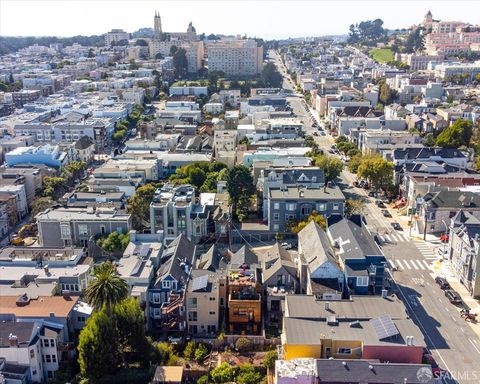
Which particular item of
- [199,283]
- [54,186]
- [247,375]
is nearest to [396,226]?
[199,283]

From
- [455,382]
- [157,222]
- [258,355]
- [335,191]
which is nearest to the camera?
[455,382]

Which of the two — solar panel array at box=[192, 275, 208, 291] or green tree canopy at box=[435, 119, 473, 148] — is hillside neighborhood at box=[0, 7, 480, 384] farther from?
solar panel array at box=[192, 275, 208, 291]

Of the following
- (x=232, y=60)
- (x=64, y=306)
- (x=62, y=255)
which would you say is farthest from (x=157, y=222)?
(x=232, y=60)

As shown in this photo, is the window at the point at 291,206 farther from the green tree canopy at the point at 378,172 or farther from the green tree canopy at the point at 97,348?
the green tree canopy at the point at 97,348

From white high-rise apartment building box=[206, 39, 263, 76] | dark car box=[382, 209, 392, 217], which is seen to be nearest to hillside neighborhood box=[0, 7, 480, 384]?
dark car box=[382, 209, 392, 217]

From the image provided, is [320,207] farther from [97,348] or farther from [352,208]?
[97,348]

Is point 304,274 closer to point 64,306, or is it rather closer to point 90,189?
point 64,306
